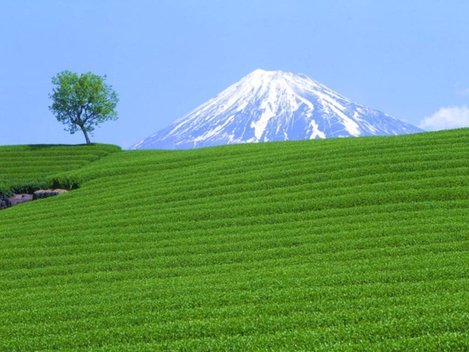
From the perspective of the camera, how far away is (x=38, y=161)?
6012 centimetres

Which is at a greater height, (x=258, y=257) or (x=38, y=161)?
(x=38, y=161)

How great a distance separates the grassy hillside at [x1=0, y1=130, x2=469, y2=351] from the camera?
1431cm

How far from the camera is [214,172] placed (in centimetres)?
3672

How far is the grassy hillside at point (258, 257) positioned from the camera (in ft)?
47.0

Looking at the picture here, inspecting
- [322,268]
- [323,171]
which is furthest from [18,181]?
[322,268]

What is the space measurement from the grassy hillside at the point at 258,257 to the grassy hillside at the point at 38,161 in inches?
522

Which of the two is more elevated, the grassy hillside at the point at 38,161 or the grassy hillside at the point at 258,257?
the grassy hillside at the point at 38,161

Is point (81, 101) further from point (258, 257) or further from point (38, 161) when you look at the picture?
point (258, 257)

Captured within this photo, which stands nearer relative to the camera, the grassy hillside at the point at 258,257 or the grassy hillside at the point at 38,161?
the grassy hillside at the point at 258,257

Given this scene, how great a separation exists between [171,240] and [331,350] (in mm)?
13056

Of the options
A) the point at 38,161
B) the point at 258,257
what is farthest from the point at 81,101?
the point at 258,257

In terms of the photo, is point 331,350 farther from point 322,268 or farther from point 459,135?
point 459,135

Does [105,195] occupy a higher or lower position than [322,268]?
higher

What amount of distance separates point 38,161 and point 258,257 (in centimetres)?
4304
